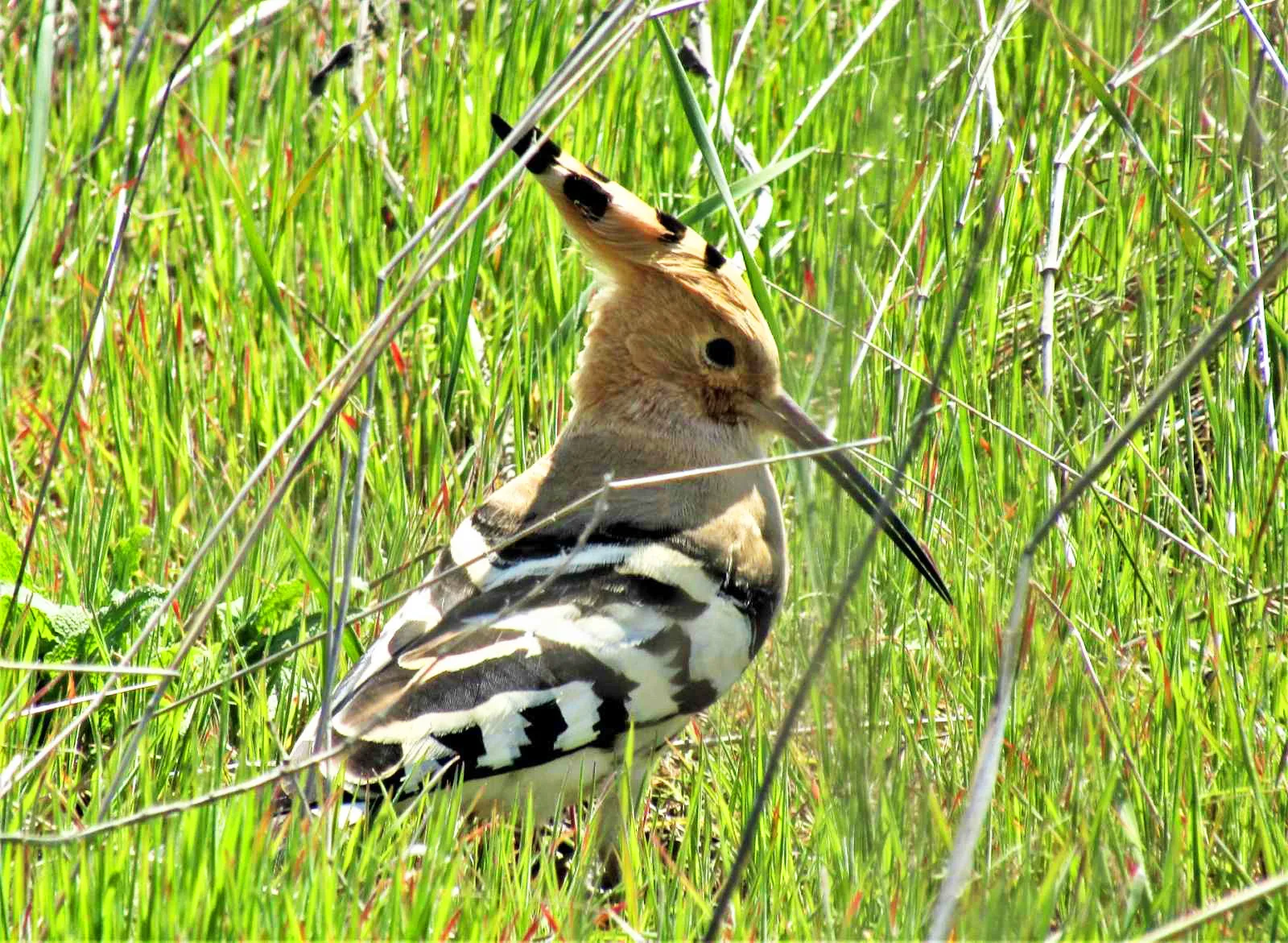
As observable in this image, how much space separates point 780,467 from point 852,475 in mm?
538

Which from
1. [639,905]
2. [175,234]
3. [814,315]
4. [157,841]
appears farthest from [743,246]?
[175,234]

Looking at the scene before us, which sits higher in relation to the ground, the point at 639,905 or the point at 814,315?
the point at 814,315

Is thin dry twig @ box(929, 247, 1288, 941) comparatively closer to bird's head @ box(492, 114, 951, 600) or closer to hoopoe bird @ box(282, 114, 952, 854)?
hoopoe bird @ box(282, 114, 952, 854)

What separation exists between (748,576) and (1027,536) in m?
0.43

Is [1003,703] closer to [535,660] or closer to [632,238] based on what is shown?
[535,660]

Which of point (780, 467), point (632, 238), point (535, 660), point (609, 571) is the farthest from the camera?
point (780, 467)

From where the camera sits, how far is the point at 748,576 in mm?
2447

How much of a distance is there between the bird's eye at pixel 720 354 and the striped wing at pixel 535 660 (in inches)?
14.5

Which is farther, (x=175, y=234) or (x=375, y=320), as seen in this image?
(x=175, y=234)

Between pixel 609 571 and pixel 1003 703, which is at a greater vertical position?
pixel 1003 703

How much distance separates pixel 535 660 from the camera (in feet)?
7.01

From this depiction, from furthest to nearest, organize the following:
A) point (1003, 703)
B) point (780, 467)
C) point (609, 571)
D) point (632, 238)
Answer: point (780, 467)
point (632, 238)
point (609, 571)
point (1003, 703)

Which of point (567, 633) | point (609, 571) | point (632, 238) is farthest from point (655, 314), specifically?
point (567, 633)

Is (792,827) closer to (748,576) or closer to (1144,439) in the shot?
(748,576)
